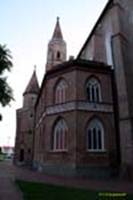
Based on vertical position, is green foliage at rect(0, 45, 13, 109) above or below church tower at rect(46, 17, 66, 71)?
below

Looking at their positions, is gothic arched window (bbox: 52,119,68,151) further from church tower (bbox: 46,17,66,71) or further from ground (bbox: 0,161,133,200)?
church tower (bbox: 46,17,66,71)

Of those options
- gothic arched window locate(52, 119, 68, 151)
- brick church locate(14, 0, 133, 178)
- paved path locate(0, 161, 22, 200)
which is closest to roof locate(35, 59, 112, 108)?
brick church locate(14, 0, 133, 178)

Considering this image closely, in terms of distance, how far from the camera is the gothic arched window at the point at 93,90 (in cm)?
2175

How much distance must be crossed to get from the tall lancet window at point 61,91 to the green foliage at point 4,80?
30.0 feet

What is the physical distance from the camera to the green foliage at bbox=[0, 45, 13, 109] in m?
12.5

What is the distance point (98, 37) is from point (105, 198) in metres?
28.1

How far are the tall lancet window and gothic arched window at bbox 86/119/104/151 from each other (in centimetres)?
371

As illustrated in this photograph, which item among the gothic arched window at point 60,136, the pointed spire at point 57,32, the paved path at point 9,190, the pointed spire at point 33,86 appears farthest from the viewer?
the pointed spire at point 57,32

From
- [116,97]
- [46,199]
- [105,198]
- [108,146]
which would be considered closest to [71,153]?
[108,146]

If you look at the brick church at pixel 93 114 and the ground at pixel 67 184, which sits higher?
the brick church at pixel 93 114

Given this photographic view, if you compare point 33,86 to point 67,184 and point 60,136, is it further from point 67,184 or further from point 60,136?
point 67,184

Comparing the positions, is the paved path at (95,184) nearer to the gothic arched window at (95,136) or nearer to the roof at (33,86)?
the gothic arched window at (95,136)

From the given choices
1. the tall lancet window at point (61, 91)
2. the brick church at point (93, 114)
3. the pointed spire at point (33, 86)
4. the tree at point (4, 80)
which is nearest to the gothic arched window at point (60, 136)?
the brick church at point (93, 114)

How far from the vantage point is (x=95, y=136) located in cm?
2056
